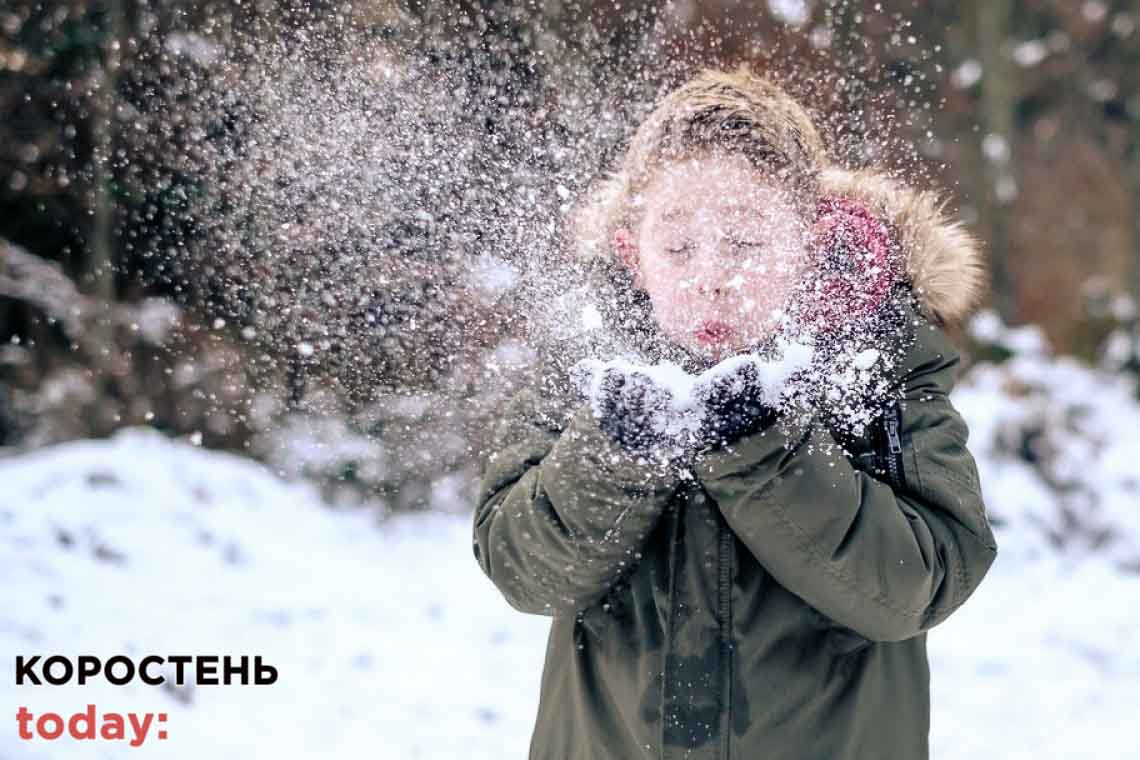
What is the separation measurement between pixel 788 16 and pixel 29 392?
356 centimetres

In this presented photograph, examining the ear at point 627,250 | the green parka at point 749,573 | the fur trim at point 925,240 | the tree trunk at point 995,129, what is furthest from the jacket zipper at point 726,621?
the tree trunk at point 995,129

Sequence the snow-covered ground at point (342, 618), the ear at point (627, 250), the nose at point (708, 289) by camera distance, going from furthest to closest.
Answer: the snow-covered ground at point (342, 618), the ear at point (627, 250), the nose at point (708, 289)

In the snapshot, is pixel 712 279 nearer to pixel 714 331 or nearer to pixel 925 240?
pixel 714 331

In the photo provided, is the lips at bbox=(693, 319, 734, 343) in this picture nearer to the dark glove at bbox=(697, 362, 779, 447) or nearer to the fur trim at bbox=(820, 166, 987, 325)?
the dark glove at bbox=(697, 362, 779, 447)

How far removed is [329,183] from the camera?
300 cm

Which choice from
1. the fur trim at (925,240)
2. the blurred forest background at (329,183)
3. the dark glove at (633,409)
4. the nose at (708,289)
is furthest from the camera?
the blurred forest background at (329,183)

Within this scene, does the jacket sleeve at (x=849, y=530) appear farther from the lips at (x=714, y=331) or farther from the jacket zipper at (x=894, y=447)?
the lips at (x=714, y=331)

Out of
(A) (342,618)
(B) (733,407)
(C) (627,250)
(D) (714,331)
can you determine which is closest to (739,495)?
(B) (733,407)

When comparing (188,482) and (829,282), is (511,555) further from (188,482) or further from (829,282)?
(188,482)

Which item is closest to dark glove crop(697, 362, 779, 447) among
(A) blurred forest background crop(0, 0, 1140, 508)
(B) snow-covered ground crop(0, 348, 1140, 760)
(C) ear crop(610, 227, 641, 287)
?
(C) ear crop(610, 227, 641, 287)

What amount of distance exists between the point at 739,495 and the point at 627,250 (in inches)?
16.4

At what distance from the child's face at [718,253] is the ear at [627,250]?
0.03m

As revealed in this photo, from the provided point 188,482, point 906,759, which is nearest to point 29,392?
point 188,482

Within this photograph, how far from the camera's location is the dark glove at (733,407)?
1242 mm
